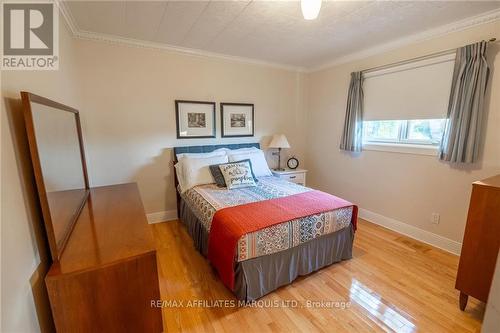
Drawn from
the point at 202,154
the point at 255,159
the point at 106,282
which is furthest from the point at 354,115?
the point at 106,282

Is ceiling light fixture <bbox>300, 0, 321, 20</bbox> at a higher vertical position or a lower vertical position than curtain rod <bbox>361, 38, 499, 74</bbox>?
lower

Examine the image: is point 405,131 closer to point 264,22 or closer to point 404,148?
point 404,148

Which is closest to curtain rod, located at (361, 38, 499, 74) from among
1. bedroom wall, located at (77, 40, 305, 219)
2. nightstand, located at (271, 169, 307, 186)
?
bedroom wall, located at (77, 40, 305, 219)

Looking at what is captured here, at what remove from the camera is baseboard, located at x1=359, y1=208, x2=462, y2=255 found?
245cm

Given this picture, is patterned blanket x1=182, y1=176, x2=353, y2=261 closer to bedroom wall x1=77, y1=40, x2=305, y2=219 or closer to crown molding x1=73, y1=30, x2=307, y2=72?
bedroom wall x1=77, y1=40, x2=305, y2=219

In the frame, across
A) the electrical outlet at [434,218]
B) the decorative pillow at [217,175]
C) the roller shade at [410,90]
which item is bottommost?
the electrical outlet at [434,218]

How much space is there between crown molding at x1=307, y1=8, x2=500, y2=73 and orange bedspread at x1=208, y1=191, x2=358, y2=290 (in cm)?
204

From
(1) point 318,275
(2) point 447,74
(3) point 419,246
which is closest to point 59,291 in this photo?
(1) point 318,275

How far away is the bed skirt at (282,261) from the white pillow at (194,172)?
42 centimetres

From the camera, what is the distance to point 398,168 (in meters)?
2.87

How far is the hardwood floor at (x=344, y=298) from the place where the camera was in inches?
61.6

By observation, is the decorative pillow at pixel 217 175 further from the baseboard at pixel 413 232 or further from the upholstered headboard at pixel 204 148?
the baseboard at pixel 413 232

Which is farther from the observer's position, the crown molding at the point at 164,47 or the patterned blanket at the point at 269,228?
the crown molding at the point at 164,47

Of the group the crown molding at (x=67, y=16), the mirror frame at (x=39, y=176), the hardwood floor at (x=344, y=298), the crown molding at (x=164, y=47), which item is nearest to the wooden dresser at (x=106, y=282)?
the mirror frame at (x=39, y=176)
